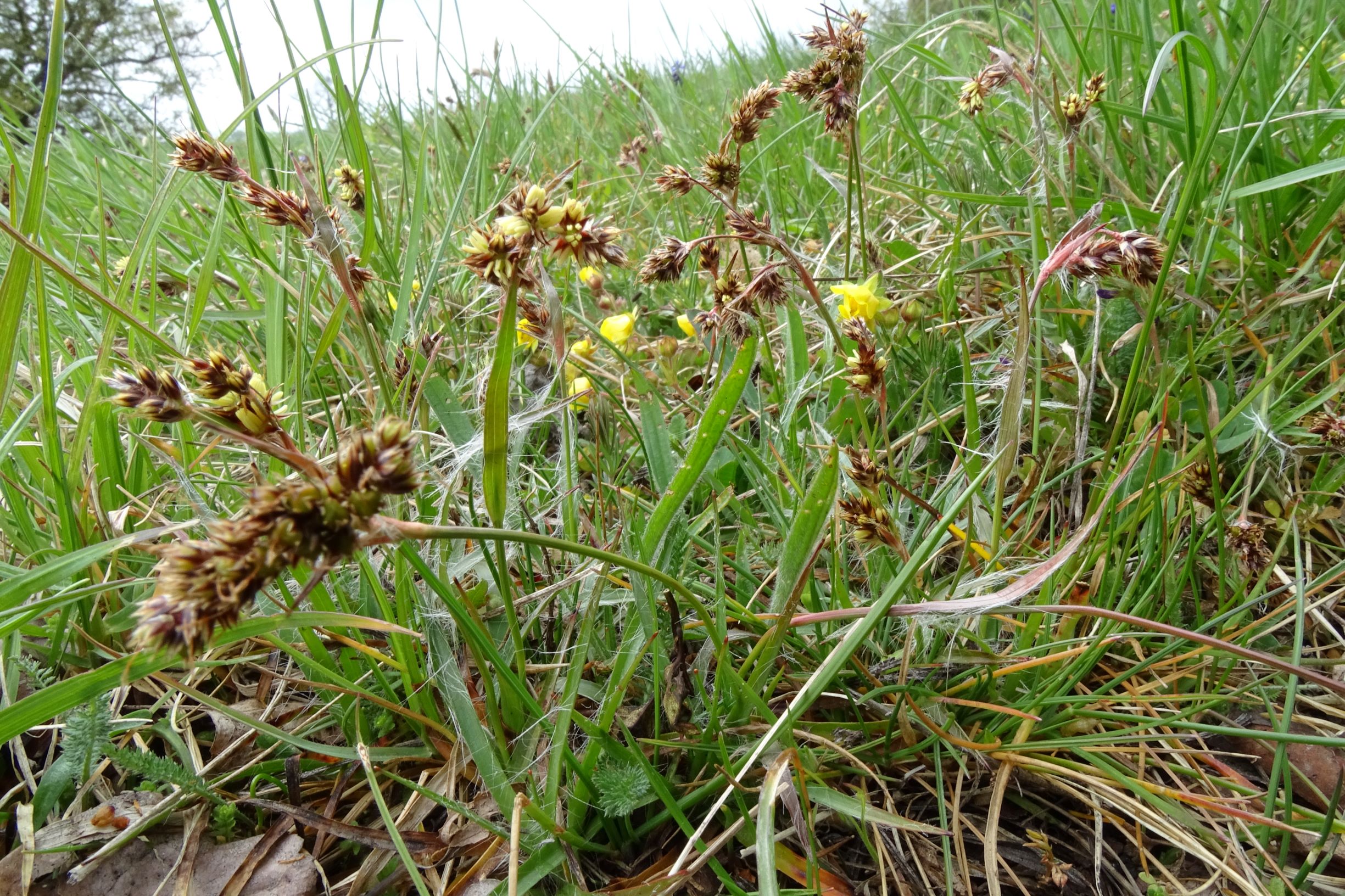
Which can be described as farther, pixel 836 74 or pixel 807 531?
pixel 836 74

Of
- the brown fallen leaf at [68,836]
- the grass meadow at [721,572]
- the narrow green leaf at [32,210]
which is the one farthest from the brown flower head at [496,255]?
the brown fallen leaf at [68,836]

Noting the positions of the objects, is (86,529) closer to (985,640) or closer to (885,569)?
(885,569)

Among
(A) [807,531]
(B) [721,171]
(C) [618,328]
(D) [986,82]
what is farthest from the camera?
(C) [618,328]

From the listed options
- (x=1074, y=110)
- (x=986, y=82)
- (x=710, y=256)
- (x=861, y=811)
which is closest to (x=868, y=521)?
(x=861, y=811)

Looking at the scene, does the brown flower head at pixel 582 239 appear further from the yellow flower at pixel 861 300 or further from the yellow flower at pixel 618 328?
the yellow flower at pixel 618 328

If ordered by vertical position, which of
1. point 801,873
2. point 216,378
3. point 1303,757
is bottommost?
point 1303,757

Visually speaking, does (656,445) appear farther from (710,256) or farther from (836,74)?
(836,74)

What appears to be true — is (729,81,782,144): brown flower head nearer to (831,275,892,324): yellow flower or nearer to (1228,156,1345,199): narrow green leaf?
(831,275,892,324): yellow flower

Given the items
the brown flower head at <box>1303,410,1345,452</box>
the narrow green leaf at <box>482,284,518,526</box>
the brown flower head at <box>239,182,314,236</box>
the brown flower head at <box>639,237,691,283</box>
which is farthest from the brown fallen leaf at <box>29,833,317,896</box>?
the brown flower head at <box>1303,410,1345,452</box>
